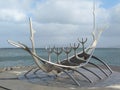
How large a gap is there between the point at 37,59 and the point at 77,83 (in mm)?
2955

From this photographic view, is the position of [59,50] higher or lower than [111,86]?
higher

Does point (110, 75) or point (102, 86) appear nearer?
point (102, 86)

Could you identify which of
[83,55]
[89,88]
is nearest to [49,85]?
[89,88]

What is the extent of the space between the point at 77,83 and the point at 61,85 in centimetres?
101

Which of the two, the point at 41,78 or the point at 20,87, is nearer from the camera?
the point at 20,87

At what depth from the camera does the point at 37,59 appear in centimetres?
2170

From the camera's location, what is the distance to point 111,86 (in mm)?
21047

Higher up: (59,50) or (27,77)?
(59,50)

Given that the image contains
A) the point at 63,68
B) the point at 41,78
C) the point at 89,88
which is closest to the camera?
the point at 89,88

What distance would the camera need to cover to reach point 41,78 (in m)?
24.2

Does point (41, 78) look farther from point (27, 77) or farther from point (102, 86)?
point (102, 86)

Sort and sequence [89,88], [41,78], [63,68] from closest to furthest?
1. [89,88]
2. [63,68]
3. [41,78]

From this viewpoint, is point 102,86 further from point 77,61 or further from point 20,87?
point 20,87

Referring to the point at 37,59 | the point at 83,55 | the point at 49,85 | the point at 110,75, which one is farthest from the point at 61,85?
the point at 110,75
